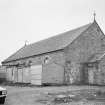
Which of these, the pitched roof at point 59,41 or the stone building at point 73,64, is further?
the pitched roof at point 59,41

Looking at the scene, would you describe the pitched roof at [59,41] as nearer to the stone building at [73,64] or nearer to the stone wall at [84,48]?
the stone building at [73,64]

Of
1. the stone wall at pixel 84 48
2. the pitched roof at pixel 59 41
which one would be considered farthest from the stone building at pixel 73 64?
the pitched roof at pixel 59 41

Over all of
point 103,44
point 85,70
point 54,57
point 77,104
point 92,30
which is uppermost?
point 92,30

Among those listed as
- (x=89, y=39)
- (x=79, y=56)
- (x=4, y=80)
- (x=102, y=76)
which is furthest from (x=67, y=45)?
(x=4, y=80)

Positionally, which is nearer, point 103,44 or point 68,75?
point 68,75

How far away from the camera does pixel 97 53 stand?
32562 mm

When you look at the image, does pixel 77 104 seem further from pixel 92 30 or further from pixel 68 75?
pixel 92 30

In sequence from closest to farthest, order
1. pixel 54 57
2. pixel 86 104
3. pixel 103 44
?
1. pixel 86 104
2. pixel 54 57
3. pixel 103 44

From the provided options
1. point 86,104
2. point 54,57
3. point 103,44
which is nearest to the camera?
point 86,104

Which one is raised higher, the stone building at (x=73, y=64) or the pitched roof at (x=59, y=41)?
the pitched roof at (x=59, y=41)

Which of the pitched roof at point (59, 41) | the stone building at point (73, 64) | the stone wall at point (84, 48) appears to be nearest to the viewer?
the stone building at point (73, 64)

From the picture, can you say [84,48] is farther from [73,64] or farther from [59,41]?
[59,41]

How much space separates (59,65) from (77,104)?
1819cm

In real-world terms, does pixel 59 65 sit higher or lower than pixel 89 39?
lower
